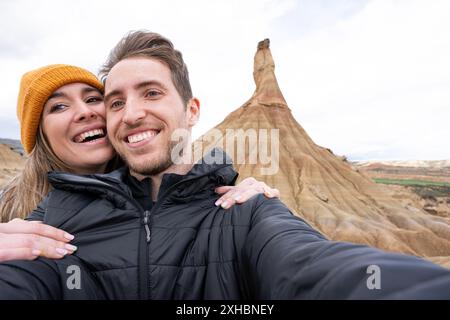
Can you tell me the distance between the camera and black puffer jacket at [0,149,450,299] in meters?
1.44

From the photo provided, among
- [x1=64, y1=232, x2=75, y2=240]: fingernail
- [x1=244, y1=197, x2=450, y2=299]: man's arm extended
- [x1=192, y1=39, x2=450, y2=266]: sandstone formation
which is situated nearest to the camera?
[x1=244, y1=197, x2=450, y2=299]: man's arm extended

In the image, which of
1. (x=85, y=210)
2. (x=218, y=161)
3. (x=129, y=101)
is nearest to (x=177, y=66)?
(x=129, y=101)

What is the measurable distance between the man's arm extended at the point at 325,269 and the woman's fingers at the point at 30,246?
Result: 1.25 m

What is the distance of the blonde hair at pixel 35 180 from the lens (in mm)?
3633

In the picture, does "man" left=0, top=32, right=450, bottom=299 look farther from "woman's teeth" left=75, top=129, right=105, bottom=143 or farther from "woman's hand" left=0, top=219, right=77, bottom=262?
"woman's teeth" left=75, top=129, right=105, bottom=143

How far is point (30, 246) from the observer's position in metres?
1.89

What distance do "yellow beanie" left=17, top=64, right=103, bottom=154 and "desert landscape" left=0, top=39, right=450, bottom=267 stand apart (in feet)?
77.2

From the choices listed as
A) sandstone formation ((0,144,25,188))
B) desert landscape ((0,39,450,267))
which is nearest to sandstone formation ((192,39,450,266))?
desert landscape ((0,39,450,267))

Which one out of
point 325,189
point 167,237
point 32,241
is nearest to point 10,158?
point 325,189

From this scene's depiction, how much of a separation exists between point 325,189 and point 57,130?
101 ft

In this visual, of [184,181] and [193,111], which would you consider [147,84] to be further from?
[184,181]

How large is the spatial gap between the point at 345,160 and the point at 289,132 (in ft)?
31.0
